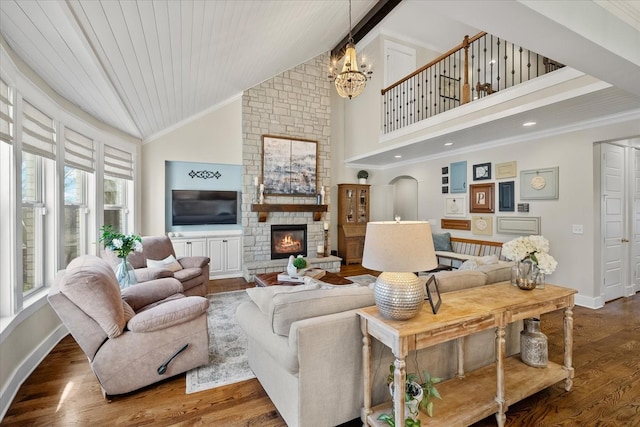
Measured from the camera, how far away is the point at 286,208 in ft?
20.4

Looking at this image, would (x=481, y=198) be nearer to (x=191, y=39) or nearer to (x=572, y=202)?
(x=572, y=202)

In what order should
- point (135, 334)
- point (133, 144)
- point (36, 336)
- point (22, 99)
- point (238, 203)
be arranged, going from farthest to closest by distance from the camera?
Answer: point (238, 203) < point (133, 144) < point (36, 336) < point (22, 99) < point (135, 334)

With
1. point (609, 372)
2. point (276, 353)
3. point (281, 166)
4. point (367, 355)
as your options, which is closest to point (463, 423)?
point (367, 355)

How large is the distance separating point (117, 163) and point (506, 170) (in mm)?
6393

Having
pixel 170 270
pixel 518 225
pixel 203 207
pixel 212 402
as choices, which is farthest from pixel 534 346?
pixel 203 207

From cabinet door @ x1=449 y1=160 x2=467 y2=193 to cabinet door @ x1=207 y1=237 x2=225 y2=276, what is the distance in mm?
4831

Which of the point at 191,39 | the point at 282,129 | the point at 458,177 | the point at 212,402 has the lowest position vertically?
the point at 212,402

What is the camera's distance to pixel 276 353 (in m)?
1.69

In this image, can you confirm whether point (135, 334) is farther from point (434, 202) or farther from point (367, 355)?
point (434, 202)

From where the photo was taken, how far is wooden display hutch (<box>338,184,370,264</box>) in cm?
702

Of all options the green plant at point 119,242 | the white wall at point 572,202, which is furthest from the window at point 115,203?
the white wall at point 572,202

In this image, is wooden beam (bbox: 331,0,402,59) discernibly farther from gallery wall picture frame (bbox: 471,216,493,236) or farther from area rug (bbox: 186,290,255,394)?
area rug (bbox: 186,290,255,394)

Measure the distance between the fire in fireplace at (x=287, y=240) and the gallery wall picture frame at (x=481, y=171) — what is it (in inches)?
143

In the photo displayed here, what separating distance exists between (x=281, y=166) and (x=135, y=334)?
15.4 ft
